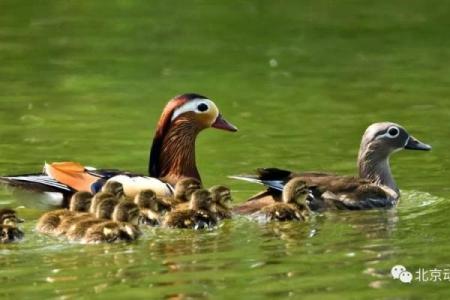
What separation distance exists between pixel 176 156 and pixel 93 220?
182 centimetres

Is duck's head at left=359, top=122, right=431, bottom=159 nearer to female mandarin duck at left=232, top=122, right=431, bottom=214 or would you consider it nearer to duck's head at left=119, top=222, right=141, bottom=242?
female mandarin duck at left=232, top=122, right=431, bottom=214

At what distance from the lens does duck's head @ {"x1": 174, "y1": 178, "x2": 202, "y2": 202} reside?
11766 mm

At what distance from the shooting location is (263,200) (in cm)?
1183

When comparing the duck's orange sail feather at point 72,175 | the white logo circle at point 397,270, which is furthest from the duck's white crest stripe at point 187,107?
the white logo circle at point 397,270

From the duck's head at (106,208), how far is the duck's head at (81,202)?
1.10 feet

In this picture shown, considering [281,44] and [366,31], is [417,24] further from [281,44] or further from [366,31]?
[281,44]

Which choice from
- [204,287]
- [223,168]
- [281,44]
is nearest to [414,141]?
[223,168]

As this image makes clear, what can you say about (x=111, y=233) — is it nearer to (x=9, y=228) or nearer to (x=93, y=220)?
(x=93, y=220)

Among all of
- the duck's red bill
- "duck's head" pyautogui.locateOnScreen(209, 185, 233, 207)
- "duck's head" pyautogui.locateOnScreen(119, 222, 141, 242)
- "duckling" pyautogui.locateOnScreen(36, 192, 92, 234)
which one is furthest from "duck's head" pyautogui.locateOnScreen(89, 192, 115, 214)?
the duck's red bill

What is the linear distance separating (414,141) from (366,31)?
764cm

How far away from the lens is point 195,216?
11.1 metres

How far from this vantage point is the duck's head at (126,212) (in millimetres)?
10914

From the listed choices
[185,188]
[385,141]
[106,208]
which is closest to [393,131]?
[385,141]

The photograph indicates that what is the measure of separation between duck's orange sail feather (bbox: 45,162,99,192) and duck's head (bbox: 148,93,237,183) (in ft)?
2.53
